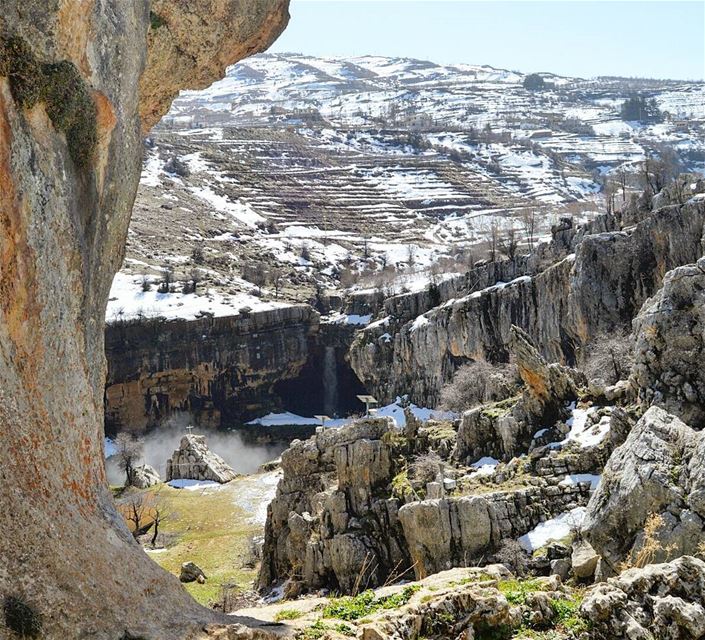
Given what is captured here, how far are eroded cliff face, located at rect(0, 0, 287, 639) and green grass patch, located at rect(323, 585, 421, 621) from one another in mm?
1782

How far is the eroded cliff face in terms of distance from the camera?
277 inches

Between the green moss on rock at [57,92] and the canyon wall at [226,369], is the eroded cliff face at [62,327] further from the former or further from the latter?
the canyon wall at [226,369]

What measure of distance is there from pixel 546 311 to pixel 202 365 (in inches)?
1617

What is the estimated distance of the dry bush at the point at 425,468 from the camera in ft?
81.2

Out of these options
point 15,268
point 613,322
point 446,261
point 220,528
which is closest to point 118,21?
point 15,268

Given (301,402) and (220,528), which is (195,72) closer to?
(220,528)

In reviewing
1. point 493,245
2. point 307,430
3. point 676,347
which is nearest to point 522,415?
point 676,347

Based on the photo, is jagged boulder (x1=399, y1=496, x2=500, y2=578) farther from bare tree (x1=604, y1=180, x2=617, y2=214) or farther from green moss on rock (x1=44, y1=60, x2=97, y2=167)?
bare tree (x1=604, y1=180, x2=617, y2=214)

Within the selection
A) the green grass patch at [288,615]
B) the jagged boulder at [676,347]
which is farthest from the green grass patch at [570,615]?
the jagged boulder at [676,347]

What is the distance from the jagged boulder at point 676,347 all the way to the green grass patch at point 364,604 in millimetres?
10881

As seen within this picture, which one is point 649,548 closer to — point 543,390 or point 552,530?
point 552,530

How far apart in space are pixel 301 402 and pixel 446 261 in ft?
91.0

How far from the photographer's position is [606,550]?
39.0 ft

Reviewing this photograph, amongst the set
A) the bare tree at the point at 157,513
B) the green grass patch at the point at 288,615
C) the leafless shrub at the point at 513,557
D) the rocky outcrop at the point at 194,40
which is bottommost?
the bare tree at the point at 157,513
